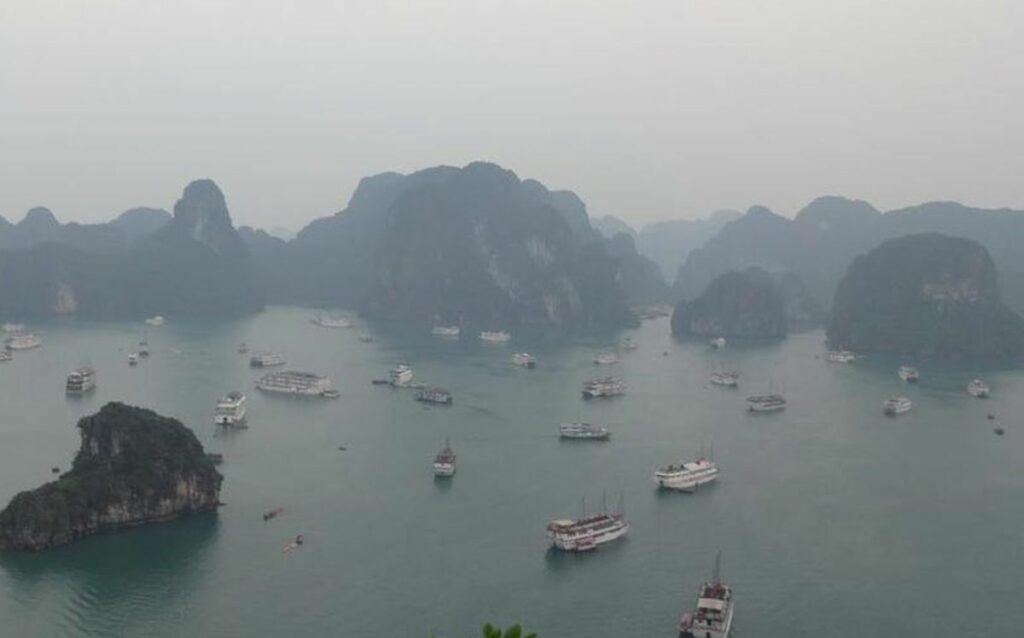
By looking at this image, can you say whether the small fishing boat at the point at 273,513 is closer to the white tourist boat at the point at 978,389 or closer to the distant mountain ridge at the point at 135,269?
the white tourist boat at the point at 978,389

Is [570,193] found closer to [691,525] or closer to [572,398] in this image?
[572,398]

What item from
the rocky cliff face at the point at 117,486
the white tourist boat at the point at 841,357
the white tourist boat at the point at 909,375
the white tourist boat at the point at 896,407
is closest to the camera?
the rocky cliff face at the point at 117,486

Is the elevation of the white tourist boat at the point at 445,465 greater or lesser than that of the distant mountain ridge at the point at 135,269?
lesser

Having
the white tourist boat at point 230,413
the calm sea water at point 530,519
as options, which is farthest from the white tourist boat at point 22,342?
the white tourist boat at point 230,413

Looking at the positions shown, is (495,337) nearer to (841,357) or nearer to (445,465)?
(841,357)

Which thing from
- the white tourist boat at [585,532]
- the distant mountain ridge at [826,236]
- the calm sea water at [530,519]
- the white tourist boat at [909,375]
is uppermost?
the distant mountain ridge at [826,236]

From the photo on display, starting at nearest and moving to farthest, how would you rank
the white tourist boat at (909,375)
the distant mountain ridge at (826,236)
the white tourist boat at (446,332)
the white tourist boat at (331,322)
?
the white tourist boat at (909,375)
the white tourist boat at (446,332)
the white tourist boat at (331,322)
the distant mountain ridge at (826,236)

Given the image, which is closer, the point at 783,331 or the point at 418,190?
the point at 783,331

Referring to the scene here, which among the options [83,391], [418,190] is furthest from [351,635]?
[418,190]
